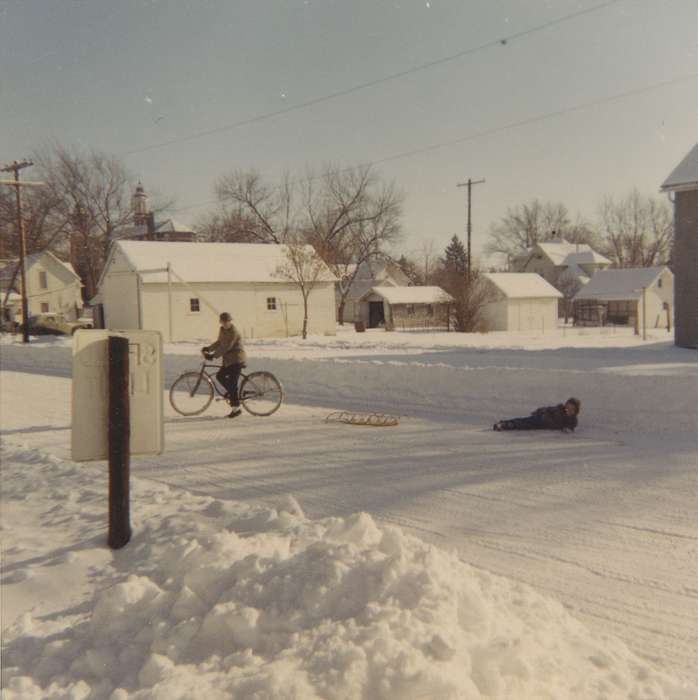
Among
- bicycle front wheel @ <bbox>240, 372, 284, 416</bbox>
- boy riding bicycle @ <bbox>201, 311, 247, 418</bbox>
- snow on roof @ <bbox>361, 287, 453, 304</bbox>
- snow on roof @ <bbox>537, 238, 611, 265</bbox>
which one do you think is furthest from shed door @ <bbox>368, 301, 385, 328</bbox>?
boy riding bicycle @ <bbox>201, 311, 247, 418</bbox>

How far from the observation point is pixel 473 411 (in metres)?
11.9

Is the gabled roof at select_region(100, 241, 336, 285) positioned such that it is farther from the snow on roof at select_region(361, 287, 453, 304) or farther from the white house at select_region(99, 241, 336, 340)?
the snow on roof at select_region(361, 287, 453, 304)

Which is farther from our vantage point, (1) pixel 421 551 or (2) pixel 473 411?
(2) pixel 473 411

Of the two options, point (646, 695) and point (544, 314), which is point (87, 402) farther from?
point (544, 314)

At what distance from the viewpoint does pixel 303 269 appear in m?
41.1

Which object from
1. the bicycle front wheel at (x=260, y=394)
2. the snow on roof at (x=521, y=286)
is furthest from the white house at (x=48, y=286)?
the bicycle front wheel at (x=260, y=394)

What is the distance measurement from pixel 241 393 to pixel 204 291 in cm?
2897

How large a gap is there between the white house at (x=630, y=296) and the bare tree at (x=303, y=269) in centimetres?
2657

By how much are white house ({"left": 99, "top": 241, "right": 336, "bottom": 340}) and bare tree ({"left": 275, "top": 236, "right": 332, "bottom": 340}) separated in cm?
30

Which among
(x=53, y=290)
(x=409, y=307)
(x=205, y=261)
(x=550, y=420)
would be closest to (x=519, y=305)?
(x=409, y=307)

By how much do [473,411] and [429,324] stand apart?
45.4 metres

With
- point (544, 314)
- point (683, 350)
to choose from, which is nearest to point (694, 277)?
point (683, 350)

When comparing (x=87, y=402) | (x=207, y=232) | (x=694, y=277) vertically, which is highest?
(x=207, y=232)

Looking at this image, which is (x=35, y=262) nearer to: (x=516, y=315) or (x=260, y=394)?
(x=516, y=315)
